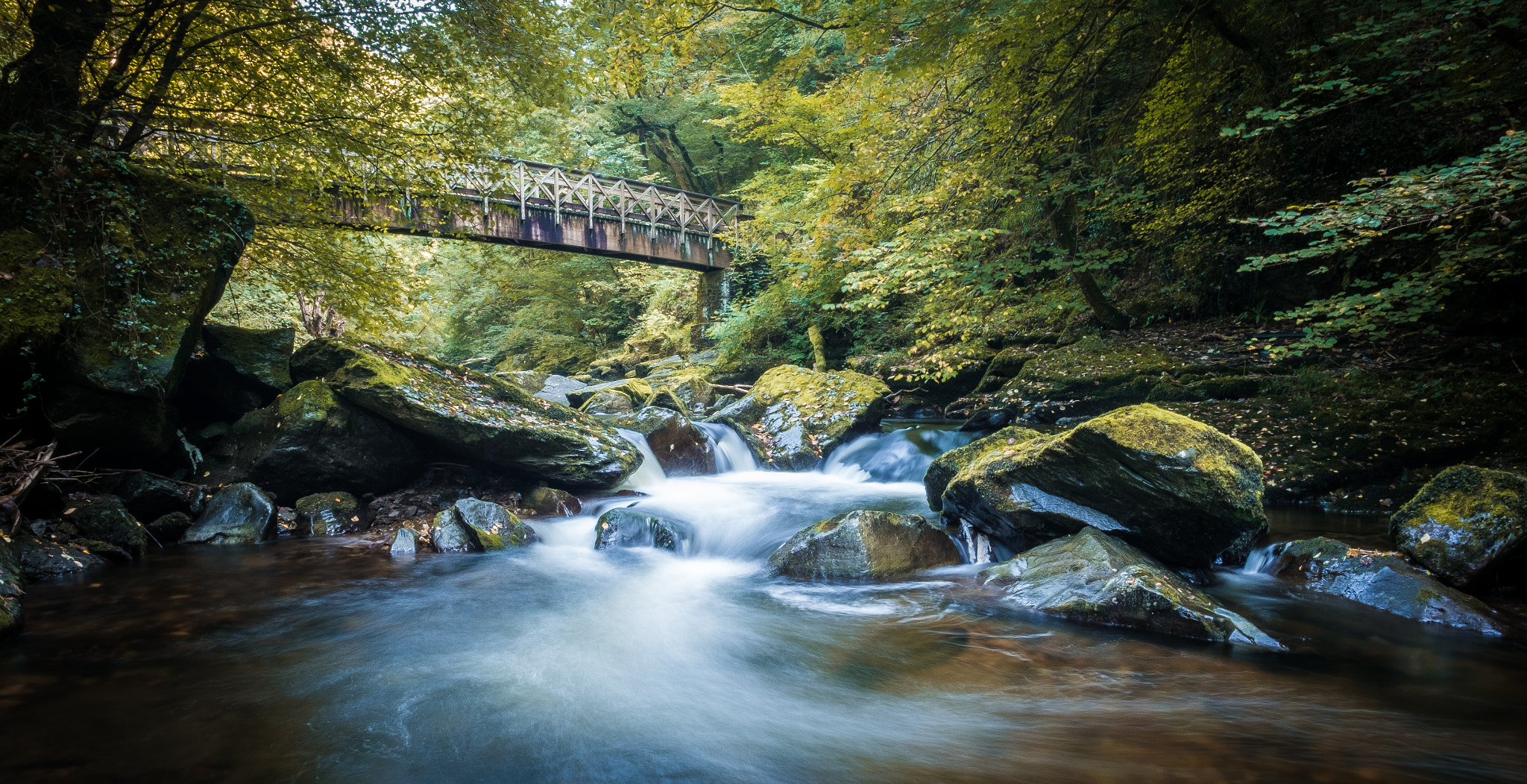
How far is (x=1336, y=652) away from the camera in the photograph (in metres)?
3.64

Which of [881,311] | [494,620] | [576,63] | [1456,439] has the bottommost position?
[494,620]

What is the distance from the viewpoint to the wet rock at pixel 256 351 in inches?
297

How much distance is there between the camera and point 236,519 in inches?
243

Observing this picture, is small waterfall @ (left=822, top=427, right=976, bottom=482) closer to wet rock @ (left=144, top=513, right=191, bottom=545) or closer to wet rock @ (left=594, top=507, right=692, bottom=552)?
wet rock @ (left=594, top=507, right=692, bottom=552)

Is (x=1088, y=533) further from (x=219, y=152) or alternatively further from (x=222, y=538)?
(x=219, y=152)

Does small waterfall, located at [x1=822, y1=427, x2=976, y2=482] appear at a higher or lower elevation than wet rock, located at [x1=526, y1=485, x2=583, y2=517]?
higher

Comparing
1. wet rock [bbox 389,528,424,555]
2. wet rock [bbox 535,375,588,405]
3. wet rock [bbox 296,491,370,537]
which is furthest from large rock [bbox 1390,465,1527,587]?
wet rock [bbox 535,375,588,405]

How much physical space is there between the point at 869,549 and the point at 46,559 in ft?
20.1

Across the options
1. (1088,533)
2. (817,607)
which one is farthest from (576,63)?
(1088,533)

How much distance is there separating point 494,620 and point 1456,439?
28.2 ft

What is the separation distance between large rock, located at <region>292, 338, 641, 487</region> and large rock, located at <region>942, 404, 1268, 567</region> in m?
4.68

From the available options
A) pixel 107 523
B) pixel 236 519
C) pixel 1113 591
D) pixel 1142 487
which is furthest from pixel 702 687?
pixel 107 523

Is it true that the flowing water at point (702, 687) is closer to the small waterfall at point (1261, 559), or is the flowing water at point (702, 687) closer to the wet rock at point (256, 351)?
the small waterfall at point (1261, 559)

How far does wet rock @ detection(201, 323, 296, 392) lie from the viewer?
7551 millimetres
